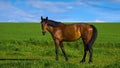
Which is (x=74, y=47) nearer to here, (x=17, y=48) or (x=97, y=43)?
(x=97, y=43)

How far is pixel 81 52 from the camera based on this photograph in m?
23.5

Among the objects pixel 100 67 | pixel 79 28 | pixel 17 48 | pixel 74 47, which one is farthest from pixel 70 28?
pixel 74 47

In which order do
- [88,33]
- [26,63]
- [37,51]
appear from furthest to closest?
[37,51], [88,33], [26,63]

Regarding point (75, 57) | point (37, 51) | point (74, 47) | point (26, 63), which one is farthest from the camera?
point (74, 47)

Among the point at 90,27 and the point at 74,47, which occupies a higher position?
the point at 90,27

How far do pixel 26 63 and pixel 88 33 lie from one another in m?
4.83

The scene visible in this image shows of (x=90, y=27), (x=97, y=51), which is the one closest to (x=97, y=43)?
(x=97, y=51)

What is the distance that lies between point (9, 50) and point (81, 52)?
5.20m

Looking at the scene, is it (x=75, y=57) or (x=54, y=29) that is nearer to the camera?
(x=54, y=29)

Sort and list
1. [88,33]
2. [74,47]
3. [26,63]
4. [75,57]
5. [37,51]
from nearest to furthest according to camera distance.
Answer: [26,63], [88,33], [75,57], [37,51], [74,47]

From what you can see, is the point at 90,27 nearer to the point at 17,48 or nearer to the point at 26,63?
the point at 26,63

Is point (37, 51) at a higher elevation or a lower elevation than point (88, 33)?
lower

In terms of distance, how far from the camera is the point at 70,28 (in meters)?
18.0

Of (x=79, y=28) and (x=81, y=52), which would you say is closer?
(x=79, y=28)
